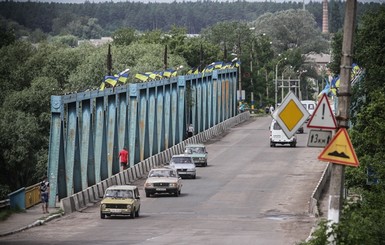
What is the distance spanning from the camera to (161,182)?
49562 millimetres

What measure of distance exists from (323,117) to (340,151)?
552mm

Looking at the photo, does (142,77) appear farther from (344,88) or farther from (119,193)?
(344,88)

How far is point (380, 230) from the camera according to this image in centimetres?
2120

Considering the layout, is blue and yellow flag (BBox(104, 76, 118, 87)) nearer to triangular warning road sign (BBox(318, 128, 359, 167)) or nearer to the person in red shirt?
the person in red shirt

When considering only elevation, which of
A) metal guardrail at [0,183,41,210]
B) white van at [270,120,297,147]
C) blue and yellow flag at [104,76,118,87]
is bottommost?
metal guardrail at [0,183,41,210]

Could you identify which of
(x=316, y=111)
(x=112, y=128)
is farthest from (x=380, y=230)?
(x=112, y=128)

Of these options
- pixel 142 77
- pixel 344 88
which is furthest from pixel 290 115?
pixel 142 77

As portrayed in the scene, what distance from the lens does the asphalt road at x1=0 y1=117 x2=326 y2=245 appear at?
3459 cm

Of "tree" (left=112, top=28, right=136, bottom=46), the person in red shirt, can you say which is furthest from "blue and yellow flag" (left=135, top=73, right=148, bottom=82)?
"tree" (left=112, top=28, right=136, bottom=46)

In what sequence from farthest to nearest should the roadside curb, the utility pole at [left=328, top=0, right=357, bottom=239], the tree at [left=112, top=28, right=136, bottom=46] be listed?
the tree at [left=112, top=28, right=136, bottom=46] → the roadside curb → the utility pole at [left=328, top=0, right=357, bottom=239]

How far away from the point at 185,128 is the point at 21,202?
141 feet

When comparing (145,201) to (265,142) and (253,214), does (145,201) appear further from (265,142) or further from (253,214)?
(265,142)

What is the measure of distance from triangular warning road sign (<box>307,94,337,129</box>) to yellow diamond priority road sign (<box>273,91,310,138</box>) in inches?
18.6

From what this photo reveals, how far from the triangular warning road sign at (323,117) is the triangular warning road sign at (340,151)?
0.17 meters
